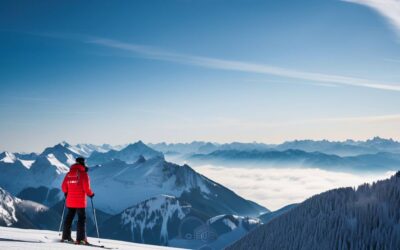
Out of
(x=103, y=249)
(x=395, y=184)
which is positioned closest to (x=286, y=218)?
(x=395, y=184)

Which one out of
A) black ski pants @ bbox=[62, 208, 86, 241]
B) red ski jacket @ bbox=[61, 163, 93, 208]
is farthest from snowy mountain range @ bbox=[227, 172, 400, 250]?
red ski jacket @ bbox=[61, 163, 93, 208]

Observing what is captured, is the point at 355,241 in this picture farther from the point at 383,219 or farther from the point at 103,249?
the point at 103,249

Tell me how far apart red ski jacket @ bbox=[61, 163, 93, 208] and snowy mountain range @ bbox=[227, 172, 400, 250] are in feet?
21.2

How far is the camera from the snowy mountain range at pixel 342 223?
29.3 ft

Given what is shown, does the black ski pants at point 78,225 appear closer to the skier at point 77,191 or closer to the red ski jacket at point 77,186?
the skier at point 77,191

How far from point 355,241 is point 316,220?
59.8 inches

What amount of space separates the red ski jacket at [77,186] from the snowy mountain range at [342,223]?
6.47 meters

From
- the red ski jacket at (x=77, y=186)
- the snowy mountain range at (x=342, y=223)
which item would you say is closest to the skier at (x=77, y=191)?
the red ski jacket at (x=77, y=186)

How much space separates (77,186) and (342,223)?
32.1 ft

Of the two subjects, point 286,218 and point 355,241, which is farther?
point 286,218

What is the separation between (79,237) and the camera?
14594 mm

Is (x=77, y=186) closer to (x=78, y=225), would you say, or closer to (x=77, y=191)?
(x=77, y=191)

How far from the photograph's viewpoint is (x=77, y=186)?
14.8 m

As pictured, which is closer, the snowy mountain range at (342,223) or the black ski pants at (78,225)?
the snowy mountain range at (342,223)
